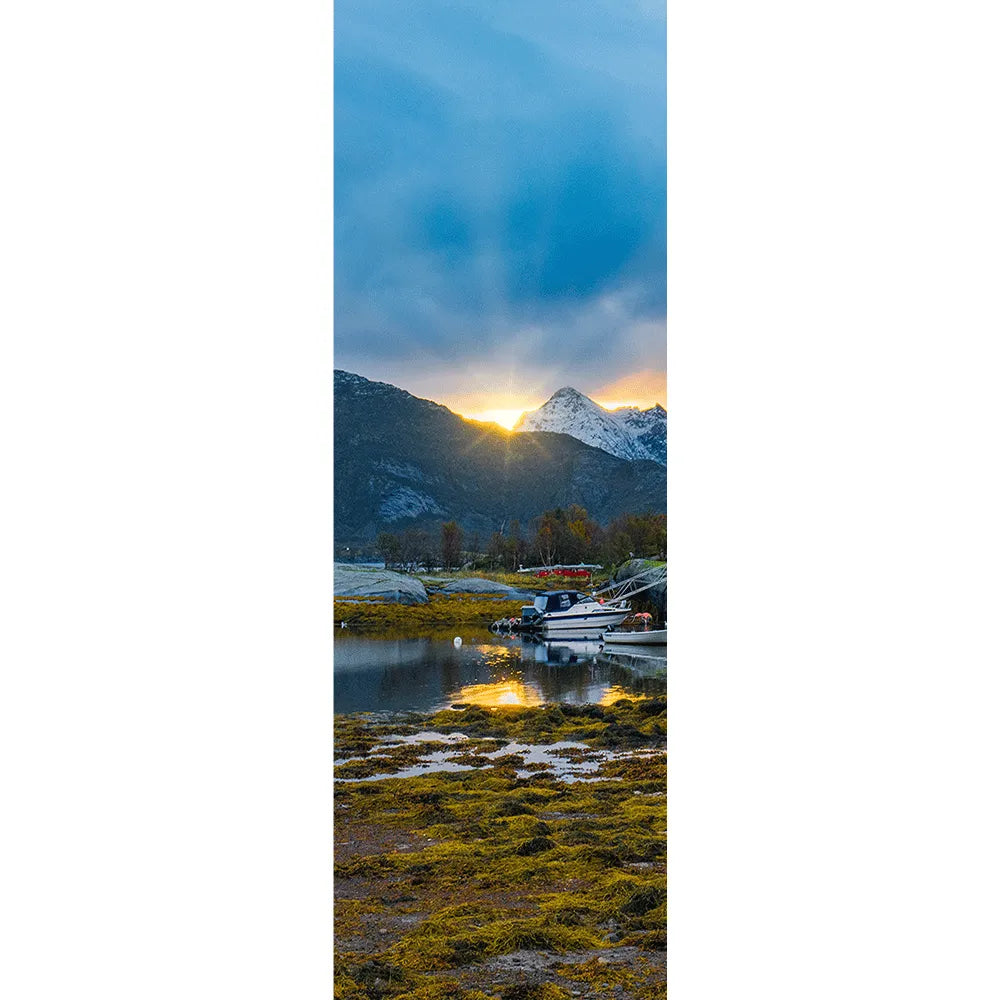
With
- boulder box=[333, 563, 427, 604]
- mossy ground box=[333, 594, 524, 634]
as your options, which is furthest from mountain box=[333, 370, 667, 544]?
mossy ground box=[333, 594, 524, 634]

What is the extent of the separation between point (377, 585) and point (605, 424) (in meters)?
1.11

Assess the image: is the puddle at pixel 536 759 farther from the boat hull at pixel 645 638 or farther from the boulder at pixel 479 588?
the boulder at pixel 479 588

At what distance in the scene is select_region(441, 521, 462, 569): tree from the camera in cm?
400

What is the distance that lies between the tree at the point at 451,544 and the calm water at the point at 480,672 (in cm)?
31

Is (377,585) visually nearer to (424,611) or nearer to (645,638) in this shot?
(424,611)

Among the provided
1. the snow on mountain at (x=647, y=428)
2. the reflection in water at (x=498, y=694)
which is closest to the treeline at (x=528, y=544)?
the snow on mountain at (x=647, y=428)

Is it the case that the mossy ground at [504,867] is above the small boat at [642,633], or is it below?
below

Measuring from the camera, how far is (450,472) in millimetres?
4035

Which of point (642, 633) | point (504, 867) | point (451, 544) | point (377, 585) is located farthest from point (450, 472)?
point (504, 867)

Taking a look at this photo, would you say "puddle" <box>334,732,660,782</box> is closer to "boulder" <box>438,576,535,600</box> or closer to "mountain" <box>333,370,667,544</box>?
"boulder" <box>438,576,535,600</box>

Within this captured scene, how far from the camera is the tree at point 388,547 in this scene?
3965 mm

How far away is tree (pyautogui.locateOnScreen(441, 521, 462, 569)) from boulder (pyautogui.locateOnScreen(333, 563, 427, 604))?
147 mm

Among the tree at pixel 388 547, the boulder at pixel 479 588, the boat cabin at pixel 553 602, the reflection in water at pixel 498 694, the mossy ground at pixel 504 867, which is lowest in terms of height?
the mossy ground at pixel 504 867
